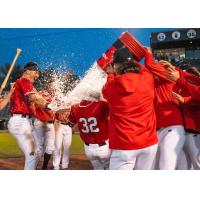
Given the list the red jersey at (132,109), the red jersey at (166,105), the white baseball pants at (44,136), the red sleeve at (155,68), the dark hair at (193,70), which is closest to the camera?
the red jersey at (132,109)

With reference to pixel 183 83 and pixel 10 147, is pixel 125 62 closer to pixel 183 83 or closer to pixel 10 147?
pixel 183 83

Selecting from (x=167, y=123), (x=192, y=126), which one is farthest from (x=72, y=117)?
(x=192, y=126)

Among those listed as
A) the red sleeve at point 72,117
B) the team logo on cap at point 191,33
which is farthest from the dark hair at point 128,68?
the team logo on cap at point 191,33

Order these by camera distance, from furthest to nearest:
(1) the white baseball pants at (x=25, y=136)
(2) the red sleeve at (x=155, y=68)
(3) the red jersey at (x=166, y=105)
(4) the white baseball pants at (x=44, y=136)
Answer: (4) the white baseball pants at (x=44, y=136) < (1) the white baseball pants at (x=25, y=136) < (3) the red jersey at (x=166, y=105) < (2) the red sleeve at (x=155, y=68)

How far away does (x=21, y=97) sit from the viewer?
3.85m

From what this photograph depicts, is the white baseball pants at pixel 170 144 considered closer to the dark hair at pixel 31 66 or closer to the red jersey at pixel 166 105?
the red jersey at pixel 166 105

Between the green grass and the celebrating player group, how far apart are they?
0.17ft

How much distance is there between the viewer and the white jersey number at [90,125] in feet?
11.1

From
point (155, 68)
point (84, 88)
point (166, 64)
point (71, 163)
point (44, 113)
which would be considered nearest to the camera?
point (155, 68)

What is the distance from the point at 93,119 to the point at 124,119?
305 millimetres
